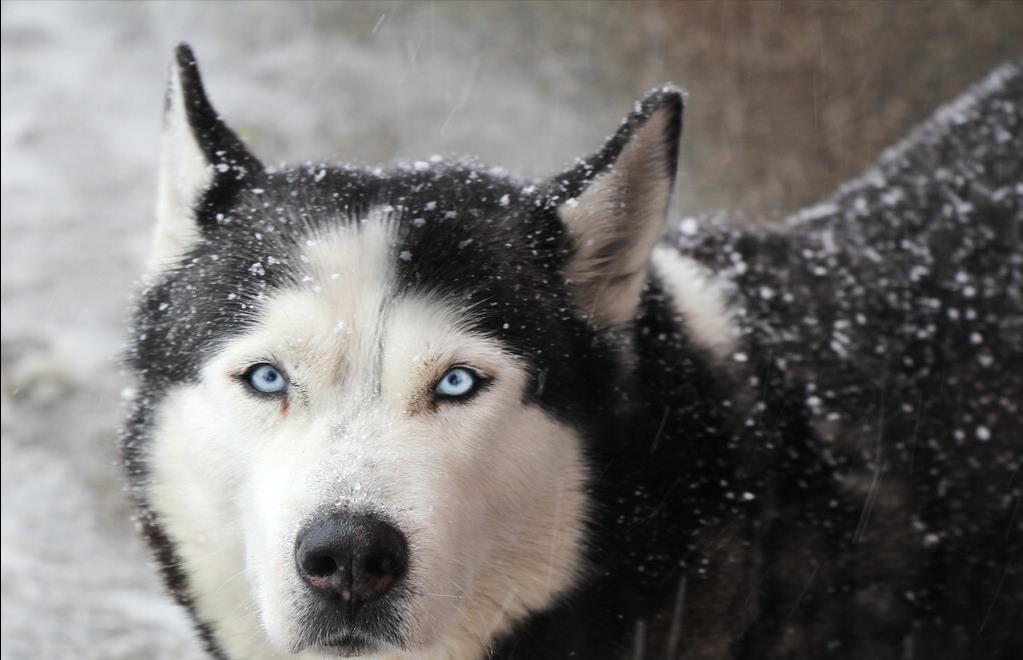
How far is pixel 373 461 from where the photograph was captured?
197 centimetres

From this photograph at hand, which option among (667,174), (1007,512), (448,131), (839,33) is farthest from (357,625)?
(839,33)

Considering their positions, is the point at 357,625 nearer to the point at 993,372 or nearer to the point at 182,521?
the point at 182,521

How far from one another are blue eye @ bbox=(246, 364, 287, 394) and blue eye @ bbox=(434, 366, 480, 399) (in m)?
0.33

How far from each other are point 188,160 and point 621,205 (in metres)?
1.04

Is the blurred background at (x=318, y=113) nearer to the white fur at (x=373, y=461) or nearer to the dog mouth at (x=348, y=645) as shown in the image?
the white fur at (x=373, y=461)

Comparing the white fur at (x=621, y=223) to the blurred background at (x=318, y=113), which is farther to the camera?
the blurred background at (x=318, y=113)

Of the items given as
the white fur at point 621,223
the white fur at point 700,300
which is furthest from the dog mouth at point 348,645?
the white fur at point 700,300

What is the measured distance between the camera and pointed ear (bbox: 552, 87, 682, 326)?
2328mm

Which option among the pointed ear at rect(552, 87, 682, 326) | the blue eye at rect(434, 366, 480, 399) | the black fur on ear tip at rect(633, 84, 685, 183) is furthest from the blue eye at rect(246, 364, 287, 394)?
the black fur on ear tip at rect(633, 84, 685, 183)

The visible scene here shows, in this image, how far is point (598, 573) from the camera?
246cm

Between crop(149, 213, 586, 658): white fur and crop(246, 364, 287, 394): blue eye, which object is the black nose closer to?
crop(149, 213, 586, 658): white fur

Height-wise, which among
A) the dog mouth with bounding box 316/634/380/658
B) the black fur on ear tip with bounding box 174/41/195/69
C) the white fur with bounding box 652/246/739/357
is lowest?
the dog mouth with bounding box 316/634/380/658

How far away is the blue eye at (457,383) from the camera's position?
2.14 metres

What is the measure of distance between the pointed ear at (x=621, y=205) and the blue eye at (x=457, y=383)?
42 centimetres
